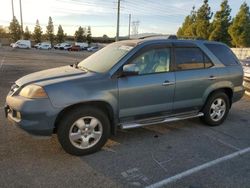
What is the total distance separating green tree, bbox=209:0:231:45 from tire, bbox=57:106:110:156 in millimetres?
37430

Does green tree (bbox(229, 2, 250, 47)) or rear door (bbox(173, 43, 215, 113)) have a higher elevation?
A: green tree (bbox(229, 2, 250, 47))

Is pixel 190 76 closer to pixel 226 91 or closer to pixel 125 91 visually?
Answer: pixel 226 91

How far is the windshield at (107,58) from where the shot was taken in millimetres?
4570

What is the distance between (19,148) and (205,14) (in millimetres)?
42893

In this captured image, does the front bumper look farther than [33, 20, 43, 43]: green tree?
No

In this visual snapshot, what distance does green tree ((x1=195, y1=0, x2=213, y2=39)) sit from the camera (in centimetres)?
4147

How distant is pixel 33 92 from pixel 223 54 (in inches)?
158

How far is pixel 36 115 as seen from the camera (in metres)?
3.80

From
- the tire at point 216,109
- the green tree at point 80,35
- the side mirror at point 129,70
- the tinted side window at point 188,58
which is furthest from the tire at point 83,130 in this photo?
the green tree at point 80,35

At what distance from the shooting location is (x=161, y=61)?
4867mm

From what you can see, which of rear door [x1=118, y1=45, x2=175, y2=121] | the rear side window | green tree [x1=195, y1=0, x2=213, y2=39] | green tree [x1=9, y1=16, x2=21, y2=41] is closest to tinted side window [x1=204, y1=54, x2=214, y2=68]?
the rear side window

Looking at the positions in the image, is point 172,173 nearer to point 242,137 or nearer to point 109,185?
point 109,185

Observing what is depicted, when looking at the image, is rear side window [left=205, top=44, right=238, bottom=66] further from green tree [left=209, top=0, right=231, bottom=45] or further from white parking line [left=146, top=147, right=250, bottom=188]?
green tree [left=209, top=0, right=231, bottom=45]

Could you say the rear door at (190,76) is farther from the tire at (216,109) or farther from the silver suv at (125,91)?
the tire at (216,109)
